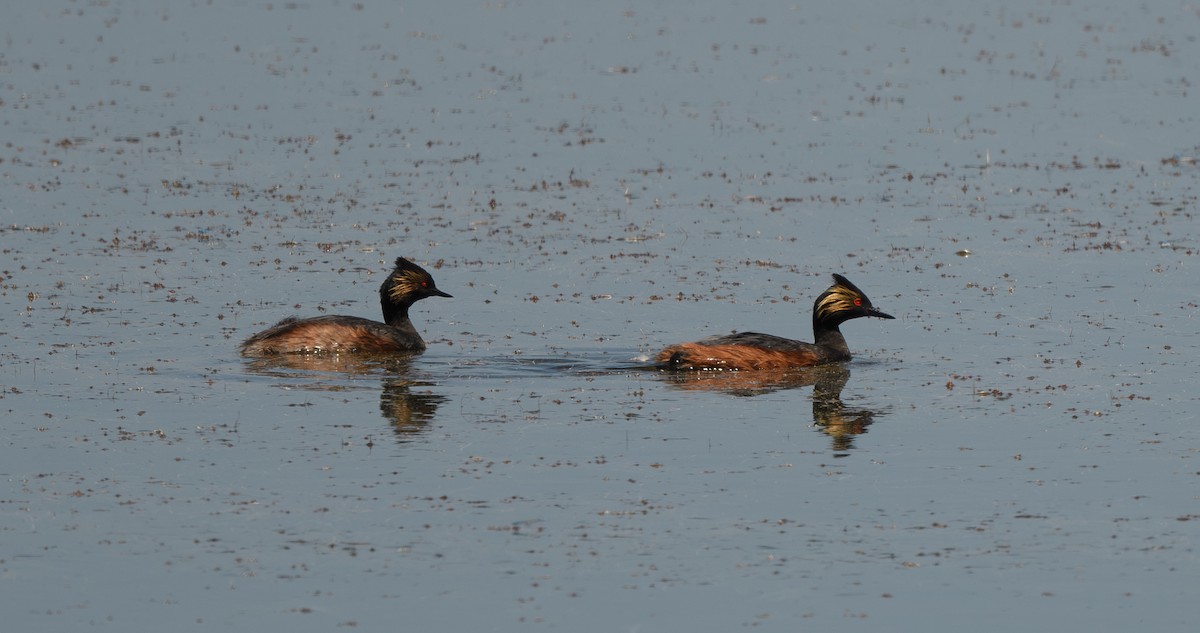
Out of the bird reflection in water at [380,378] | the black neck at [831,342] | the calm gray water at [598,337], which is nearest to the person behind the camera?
the calm gray water at [598,337]

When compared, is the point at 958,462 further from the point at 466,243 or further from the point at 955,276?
the point at 466,243

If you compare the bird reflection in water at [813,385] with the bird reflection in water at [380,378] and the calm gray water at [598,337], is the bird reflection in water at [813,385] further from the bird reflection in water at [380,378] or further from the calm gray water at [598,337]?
the bird reflection in water at [380,378]

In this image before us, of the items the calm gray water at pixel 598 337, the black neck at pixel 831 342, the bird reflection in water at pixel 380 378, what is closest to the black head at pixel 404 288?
the calm gray water at pixel 598 337

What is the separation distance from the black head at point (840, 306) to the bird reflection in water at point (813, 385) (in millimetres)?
730

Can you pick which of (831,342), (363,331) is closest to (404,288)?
→ (363,331)

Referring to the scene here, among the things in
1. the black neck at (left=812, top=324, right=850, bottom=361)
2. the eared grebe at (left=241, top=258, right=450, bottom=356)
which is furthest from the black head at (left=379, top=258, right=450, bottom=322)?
the black neck at (left=812, top=324, right=850, bottom=361)

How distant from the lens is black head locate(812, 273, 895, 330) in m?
22.6

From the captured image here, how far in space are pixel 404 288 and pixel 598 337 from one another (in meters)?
2.56

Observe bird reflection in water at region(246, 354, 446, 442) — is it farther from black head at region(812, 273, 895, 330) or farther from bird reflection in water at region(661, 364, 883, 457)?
black head at region(812, 273, 895, 330)

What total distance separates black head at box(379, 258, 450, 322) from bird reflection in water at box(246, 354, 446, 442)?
45.2 inches

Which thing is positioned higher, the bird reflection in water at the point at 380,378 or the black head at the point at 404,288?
the black head at the point at 404,288

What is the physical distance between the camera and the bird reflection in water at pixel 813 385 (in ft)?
61.3

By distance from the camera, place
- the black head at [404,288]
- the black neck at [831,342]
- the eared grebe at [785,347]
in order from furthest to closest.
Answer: the black head at [404,288], the black neck at [831,342], the eared grebe at [785,347]

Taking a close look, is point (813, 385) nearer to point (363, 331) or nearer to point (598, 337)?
point (598, 337)
